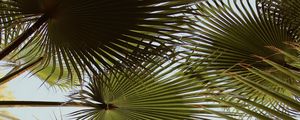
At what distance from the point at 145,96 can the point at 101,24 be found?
1.59ft

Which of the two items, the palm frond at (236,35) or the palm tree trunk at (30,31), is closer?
the palm tree trunk at (30,31)

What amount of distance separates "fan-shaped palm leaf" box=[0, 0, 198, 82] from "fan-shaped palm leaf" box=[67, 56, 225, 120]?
0.28 m

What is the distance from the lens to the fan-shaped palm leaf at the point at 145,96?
1.74m

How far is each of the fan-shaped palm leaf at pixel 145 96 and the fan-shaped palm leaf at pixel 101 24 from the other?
0.93ft

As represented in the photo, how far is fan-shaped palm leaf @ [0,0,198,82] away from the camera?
138cm

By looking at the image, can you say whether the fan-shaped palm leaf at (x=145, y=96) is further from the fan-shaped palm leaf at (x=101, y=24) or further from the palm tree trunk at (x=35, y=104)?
the fan-shaped palm leaf at (x=101, y=24)

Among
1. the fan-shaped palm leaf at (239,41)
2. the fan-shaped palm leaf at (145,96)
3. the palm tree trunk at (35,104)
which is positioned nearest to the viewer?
the palm tree trunk at (35,104)

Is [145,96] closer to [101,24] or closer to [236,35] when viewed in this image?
[101,24]

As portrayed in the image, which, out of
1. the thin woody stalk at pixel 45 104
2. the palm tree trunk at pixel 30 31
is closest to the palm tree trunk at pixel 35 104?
the thin woody stalk at pixel 45 104

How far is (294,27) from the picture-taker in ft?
6.68

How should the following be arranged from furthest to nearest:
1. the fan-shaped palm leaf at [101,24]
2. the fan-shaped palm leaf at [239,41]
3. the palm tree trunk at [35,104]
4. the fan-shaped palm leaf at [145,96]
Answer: the fan-shaped palm leaf at [239,41]
the fan-shaped palm leaf at [145,96]
the palm tree trunk at [35,104]
the fan-shaped palm leaf at [101,24]

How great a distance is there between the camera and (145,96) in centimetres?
178

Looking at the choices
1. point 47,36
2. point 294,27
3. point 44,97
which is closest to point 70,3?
point 47,36

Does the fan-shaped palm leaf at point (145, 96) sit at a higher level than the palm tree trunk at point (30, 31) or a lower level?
lower
